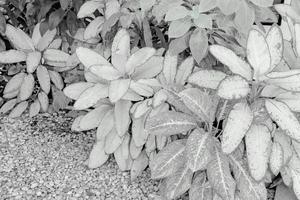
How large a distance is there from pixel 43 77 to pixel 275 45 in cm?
125

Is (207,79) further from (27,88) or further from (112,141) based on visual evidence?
(27,88)

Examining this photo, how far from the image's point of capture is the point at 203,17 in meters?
1.91

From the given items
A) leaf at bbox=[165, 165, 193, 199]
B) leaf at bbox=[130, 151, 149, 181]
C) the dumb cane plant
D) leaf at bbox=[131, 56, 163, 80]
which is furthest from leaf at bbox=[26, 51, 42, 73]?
leaf at bbox=[165, 165, 193, 199]

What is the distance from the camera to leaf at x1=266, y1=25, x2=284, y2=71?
184 cm

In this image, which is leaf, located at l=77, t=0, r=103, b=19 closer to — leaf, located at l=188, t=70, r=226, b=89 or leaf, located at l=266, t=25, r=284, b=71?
leaf, located at l=188, t=70, r=226, b=89

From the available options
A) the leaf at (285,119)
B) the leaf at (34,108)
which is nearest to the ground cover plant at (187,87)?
the leaf at (285,119)

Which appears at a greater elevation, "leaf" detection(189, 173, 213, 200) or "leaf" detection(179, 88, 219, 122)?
"leaf" detection(179, 88, 219, 122)

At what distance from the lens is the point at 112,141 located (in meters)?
2.24

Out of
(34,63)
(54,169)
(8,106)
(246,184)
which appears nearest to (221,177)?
(246,184)

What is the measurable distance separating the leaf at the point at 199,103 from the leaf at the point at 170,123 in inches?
2.3

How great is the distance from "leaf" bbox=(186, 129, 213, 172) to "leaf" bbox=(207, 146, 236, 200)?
75 mm

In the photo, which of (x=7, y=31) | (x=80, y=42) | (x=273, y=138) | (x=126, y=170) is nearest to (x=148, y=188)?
(x=126, y=170)

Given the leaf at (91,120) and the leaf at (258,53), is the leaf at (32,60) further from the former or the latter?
the leaf at (258,53)

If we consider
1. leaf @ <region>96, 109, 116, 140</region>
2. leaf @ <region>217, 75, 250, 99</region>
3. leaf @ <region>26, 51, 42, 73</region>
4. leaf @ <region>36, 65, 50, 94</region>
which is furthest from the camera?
leaf @ <region>36, 65, 50, 94</region>
